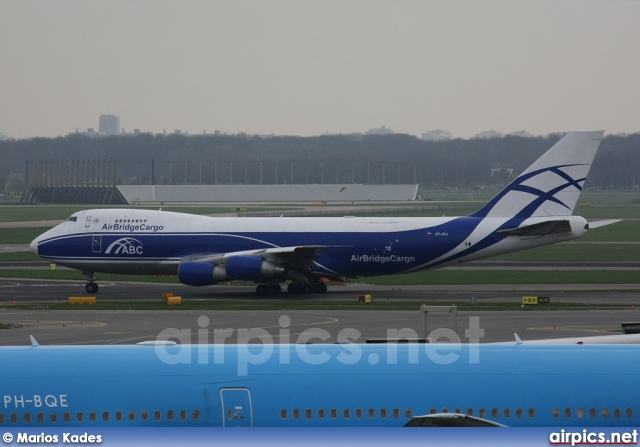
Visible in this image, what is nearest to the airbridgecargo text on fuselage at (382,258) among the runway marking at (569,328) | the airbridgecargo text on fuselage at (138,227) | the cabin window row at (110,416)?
the airbridgecargo text on fuselage at (138,227)

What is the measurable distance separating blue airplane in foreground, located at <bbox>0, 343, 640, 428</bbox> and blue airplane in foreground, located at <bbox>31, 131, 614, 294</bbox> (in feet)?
123

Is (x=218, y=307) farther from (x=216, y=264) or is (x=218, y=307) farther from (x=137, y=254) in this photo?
(x=137, y=254)

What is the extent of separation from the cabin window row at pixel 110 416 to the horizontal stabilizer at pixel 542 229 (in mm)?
39829

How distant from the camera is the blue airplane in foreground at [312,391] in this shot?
15.1m

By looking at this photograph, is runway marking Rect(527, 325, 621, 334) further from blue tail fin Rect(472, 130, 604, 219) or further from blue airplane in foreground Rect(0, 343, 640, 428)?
blue airplane in foreground Rect(0, 343, 640, 428)

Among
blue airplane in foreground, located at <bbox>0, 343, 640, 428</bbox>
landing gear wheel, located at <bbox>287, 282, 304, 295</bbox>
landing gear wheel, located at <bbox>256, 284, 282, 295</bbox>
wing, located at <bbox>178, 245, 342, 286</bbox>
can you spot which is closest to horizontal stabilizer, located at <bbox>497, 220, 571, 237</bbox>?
wing, located at <bbox>178, 245, 342, 286</bbox>

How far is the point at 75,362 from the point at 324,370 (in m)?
3.97

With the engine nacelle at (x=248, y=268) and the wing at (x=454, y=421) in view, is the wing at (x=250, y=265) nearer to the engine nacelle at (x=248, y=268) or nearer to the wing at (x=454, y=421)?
the engine nacelle at (x=248, y=268)

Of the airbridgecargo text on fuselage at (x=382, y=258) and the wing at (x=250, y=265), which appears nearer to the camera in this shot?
the wing at (x=250, y=265)

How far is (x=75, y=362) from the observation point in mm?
15633

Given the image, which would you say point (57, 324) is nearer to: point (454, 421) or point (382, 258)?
point (382, 258)

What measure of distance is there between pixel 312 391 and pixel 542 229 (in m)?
39.4

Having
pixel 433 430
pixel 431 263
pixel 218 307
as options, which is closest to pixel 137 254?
pixel 218 307

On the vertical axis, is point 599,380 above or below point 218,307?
above
